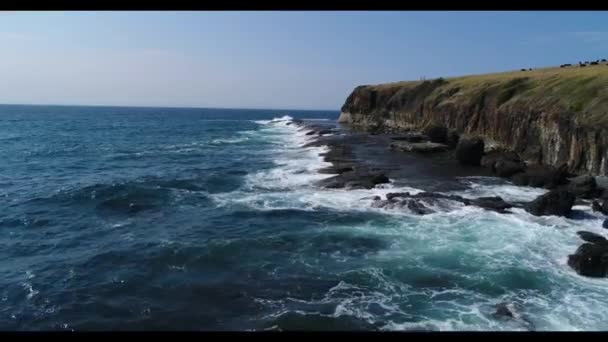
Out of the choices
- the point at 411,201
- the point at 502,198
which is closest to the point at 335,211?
the point at 411,201

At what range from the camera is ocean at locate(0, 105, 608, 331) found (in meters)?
17.1

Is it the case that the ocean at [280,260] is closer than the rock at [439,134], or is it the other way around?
the ocean at [280,260]

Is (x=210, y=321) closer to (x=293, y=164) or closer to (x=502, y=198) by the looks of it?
(x=502, y=198)

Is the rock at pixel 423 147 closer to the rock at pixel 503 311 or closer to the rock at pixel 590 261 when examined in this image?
the rock at pixel 590 261

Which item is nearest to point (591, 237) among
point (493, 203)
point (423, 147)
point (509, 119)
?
point (493, 203)

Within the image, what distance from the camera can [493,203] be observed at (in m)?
30.6

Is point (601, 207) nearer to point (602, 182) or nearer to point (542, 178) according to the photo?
point (602, 182)

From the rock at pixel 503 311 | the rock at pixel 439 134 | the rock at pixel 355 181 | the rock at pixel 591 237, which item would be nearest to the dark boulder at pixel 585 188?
the rock at pixel 591 237

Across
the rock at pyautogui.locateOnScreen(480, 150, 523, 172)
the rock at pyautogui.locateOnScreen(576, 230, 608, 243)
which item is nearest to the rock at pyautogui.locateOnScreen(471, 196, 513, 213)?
the rock at pyautogui.locateOnScreen(576, 230, 608, 243)

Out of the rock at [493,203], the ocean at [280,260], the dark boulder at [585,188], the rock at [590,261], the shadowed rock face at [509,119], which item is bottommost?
the ocean at [280,260]

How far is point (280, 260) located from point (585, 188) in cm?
2250

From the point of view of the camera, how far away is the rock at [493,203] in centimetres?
2994

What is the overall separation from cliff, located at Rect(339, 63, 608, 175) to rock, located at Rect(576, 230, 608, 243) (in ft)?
45.2

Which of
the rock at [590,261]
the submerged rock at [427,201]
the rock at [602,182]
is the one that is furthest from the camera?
the rock at [602,182]
